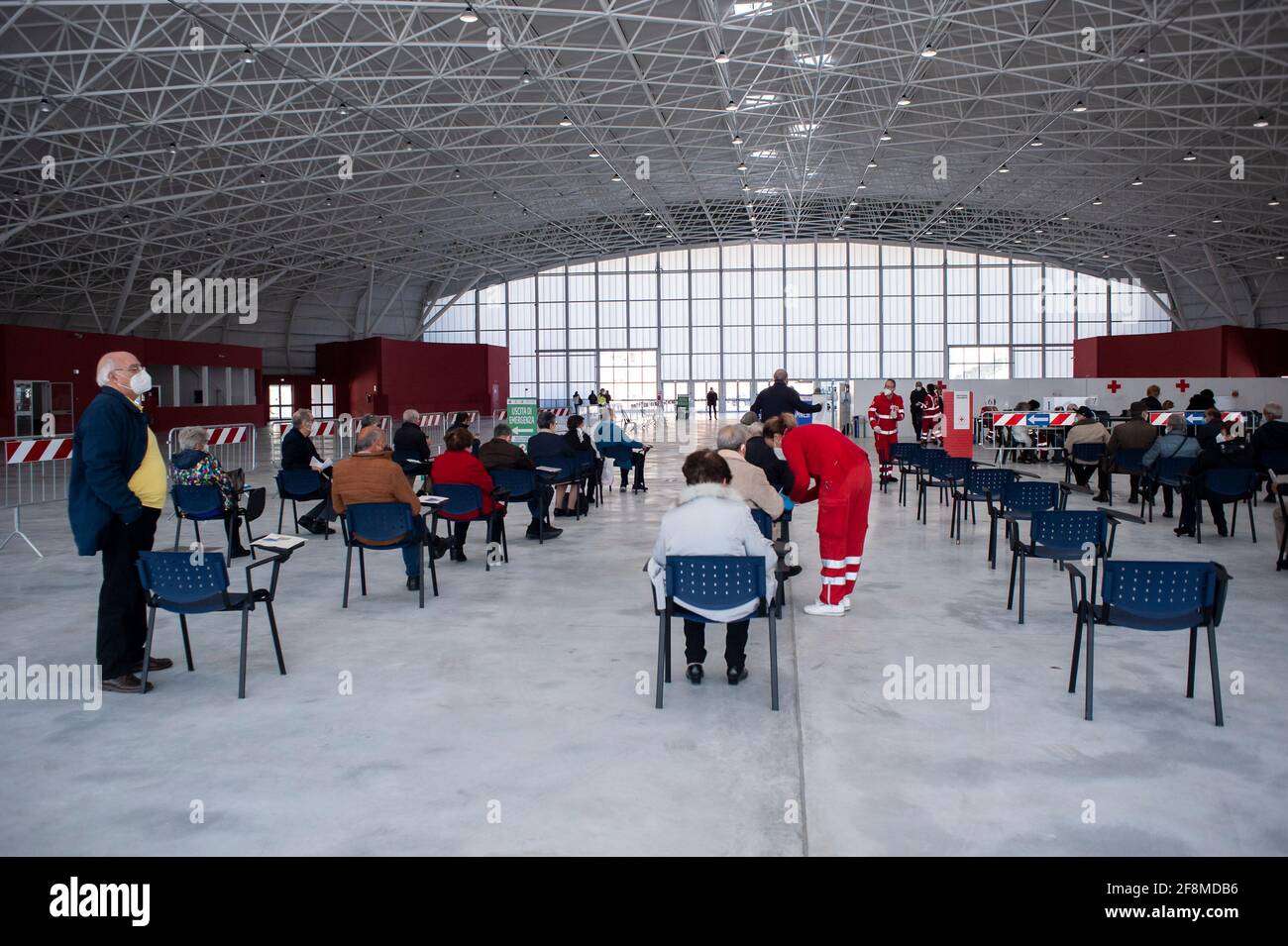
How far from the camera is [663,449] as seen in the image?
24.6 metres

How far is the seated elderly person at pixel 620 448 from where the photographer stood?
567 inches

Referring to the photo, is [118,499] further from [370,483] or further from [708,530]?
[708,530]

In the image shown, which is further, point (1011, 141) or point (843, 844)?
point (1011, 141)

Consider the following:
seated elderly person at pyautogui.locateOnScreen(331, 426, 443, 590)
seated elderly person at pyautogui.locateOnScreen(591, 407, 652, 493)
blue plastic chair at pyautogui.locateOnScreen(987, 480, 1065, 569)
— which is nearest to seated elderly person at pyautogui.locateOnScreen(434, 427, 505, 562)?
seated elderly person at pyautogui.locateOnScreen(331, 426, 443, 590)

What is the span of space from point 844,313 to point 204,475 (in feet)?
132

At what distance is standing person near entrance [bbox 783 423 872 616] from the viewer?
21.3 feet

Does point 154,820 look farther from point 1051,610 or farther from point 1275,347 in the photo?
point 1275,347

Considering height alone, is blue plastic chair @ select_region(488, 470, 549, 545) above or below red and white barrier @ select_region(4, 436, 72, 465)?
below

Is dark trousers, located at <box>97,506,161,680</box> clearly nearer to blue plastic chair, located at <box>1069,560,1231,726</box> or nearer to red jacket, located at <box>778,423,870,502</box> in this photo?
red jacket, located at <box>778,423,870,502</box>

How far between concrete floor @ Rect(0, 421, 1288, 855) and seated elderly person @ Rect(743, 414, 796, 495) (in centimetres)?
106

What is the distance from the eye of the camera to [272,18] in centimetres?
1998

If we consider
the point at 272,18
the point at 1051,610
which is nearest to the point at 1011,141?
the point at 272,18

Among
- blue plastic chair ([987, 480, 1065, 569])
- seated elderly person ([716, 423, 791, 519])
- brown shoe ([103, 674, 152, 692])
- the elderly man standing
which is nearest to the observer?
the elderly man standing

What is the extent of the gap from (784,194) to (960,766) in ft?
124
